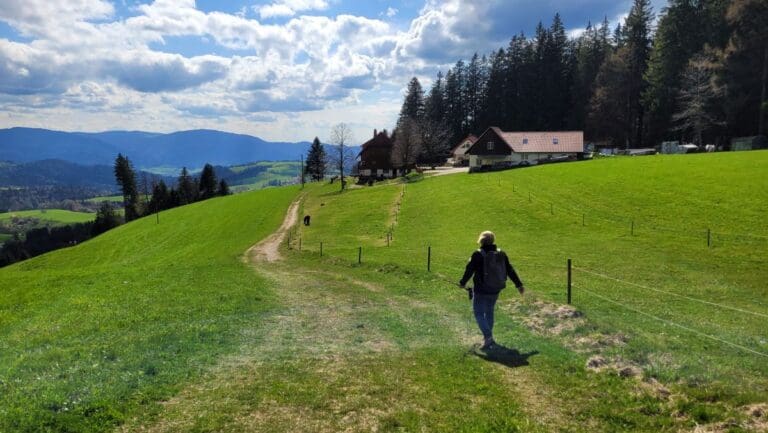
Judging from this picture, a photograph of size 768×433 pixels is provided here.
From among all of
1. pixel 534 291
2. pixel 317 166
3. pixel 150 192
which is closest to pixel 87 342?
pixel 534 291

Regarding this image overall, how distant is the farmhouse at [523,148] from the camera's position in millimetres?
90750

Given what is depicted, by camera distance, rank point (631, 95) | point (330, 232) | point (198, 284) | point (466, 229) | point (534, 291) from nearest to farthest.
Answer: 1. point (534, 291)
2. point (198, 284)
3. point (466, 229)
4. point (330, 232)
5. point (631, 95)

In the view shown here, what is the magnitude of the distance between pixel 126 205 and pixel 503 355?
13951 cm

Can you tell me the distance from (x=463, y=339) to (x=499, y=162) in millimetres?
84072

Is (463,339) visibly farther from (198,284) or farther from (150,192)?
(150,192)

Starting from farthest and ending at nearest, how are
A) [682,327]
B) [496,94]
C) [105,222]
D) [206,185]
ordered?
[206,185], [496,94], [105,222], [682,327]

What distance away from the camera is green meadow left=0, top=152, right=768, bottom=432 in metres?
8.66

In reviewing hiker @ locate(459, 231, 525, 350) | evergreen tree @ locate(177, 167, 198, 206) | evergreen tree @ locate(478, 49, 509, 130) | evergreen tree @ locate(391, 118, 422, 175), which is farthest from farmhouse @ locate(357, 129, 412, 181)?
hiker @ locate(459, 231, 525, 350)

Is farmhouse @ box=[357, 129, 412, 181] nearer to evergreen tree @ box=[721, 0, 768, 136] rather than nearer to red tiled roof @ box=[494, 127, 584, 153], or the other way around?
red tiled roof @ box=[494, 127, 584, 153]

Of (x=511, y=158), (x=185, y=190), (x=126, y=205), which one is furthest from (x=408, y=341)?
(x=185, y=190)

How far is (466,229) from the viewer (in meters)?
44.9

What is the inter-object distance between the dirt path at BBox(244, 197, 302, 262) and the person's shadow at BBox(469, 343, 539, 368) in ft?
89.6

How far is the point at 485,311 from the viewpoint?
1277cm

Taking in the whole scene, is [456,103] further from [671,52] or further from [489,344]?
[489,344]
